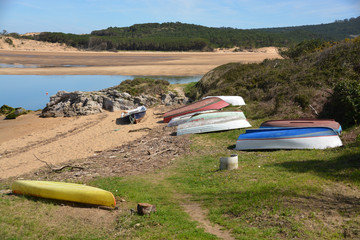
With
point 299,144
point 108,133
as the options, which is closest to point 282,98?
point 299,144

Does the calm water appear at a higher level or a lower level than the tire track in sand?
higher

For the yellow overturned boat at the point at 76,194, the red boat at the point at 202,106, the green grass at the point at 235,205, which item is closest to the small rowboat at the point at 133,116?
the red boat at the point at 202,106

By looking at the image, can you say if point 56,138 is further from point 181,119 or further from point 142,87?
point 142,87

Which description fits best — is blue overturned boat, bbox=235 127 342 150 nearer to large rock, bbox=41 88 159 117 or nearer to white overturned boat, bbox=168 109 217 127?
white overturned boat, bbox=168 109 217 127

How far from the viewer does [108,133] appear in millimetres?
18859

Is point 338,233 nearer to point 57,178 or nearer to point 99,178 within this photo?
point 99,178

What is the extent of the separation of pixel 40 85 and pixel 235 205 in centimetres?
3463

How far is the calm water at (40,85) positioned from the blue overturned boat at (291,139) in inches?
878

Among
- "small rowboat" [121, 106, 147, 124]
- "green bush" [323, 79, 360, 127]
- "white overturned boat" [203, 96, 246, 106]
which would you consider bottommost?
"small rowboat" [121, 106, 147, 124]

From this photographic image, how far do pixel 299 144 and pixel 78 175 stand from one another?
23.7ft

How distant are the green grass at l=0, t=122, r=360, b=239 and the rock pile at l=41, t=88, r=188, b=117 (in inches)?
633

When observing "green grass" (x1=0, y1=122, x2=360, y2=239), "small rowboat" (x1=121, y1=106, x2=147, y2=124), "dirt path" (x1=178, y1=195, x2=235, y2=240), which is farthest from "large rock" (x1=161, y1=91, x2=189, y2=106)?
"dirt path" (x1=178, y1=195, x2=235, y2=240)

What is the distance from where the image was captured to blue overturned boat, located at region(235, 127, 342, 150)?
412 inches

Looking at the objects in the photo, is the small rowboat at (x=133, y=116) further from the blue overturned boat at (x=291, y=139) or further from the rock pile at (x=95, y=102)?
the blue overturned boat at (x=291, y=139)
